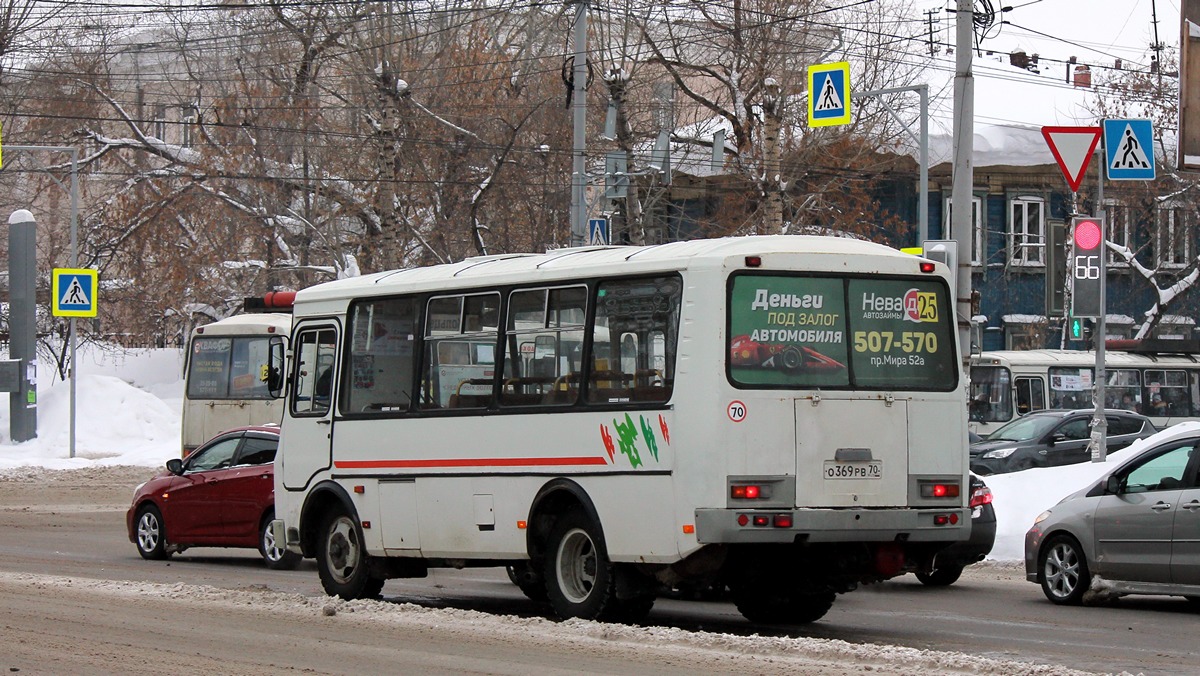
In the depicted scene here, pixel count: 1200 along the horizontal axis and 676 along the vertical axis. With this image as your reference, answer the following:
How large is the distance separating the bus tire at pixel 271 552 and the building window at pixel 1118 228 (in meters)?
37.6

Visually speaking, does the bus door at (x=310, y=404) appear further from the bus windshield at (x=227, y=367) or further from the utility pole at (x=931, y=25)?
the utility pole at (x=931, y=25)

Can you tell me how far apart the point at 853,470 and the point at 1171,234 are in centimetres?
4438

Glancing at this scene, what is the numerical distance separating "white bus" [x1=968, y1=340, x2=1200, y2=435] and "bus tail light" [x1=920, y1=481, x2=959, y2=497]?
2736 centimetres

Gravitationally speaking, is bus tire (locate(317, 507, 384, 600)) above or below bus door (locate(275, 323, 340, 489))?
below

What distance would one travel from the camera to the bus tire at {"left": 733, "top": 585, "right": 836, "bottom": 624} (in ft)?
40.4

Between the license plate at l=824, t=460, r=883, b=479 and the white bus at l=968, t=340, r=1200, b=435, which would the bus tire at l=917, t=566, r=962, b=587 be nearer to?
the license plate at l=824, t=460, r=883, b=479

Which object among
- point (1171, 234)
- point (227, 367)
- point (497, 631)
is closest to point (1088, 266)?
point (497, 631)

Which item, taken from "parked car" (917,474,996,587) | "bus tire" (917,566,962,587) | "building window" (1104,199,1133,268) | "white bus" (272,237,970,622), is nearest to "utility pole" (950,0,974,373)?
"parked car" (917,474,996,587)

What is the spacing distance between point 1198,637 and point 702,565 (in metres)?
3.58

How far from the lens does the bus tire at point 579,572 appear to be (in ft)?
37.5

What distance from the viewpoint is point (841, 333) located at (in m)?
11.1

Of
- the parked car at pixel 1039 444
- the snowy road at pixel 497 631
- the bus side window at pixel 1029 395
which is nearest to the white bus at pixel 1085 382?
the bus side window at pixel 1029 395

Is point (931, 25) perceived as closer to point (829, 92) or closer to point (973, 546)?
point (829, 92)

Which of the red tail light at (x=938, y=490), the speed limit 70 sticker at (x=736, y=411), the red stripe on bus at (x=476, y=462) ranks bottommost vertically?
the red tail light at (x=938, y=490)
